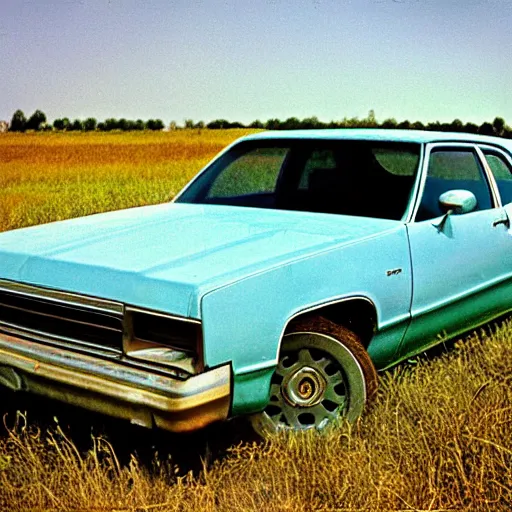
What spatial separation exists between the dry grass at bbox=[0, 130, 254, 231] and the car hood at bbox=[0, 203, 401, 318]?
19.1ft

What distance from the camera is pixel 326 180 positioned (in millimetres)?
4723

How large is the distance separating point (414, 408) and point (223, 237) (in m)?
1.13

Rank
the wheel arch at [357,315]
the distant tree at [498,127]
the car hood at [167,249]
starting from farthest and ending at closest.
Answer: the distant tree at [498,127]
the wheel arch at [357,315]
the car hood at [167,249]

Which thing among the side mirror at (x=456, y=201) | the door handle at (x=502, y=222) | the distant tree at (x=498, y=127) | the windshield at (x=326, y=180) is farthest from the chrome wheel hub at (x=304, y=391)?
the distant tree at (x=498, y=127)

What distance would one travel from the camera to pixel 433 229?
4324mm

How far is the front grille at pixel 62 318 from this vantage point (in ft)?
10.8

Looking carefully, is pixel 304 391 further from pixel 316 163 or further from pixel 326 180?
pixel 316 163

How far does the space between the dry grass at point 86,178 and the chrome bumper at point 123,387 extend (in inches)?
258

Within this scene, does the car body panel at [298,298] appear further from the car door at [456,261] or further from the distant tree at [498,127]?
the distant tree at [498,127]

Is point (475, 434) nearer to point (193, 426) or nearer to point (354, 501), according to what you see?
point (354, 501)

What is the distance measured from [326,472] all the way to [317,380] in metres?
0.49

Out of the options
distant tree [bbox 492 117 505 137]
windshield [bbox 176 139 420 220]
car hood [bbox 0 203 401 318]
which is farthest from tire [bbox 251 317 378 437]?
distant tree [bbox 492 117 505 137]

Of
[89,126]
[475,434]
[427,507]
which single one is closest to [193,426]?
[427,507]

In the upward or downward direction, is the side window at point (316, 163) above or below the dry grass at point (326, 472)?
above
